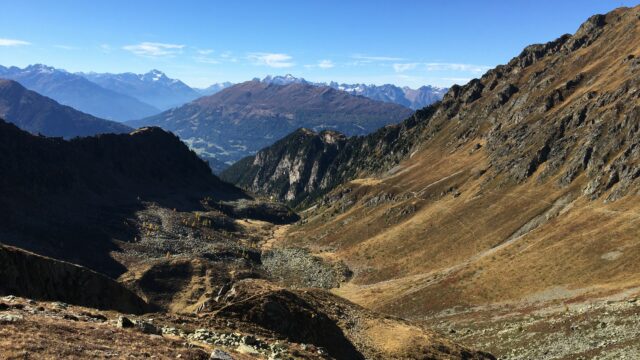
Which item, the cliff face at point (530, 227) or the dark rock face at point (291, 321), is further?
the cliff face at point (530, 227)

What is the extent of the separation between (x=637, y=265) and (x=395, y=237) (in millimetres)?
94550

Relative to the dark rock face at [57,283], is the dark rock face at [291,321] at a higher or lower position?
lower

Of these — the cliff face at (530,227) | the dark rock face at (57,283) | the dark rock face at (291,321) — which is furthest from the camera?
the cliff face at (530,227)

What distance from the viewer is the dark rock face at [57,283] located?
43.9 meters

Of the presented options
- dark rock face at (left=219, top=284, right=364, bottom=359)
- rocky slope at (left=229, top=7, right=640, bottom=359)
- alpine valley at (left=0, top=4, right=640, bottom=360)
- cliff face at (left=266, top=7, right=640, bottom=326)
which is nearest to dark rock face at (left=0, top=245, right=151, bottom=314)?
alpine valley at (left=0, top=4, right=640, bottom=360)

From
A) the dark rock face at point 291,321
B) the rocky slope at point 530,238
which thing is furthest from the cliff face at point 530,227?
the dark rock face at point 291,321

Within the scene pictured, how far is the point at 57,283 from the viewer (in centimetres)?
4859

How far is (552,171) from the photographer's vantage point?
157125 millimetres

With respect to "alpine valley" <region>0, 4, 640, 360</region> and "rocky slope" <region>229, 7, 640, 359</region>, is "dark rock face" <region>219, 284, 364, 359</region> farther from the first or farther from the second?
"rocky slope" <region>229, 7, 640, 359</region>

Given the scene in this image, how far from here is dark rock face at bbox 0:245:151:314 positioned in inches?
1729

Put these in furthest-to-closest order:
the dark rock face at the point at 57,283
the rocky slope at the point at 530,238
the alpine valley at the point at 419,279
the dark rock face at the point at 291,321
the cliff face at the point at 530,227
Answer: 1. the cliff face at the point at 530,227
2. the rocky slope at the point at 530,238
3. the dark rock face at the point at 291,321
4. the dark rock face at the point at 57,283
5. the alpine valley at the point at 419,279

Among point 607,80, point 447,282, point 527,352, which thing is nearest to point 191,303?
point 447,282

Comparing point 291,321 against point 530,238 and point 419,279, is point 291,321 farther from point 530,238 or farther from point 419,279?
point 530,238

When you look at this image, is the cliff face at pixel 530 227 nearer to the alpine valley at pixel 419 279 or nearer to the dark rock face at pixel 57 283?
the alpine valley at pixel 419 279
